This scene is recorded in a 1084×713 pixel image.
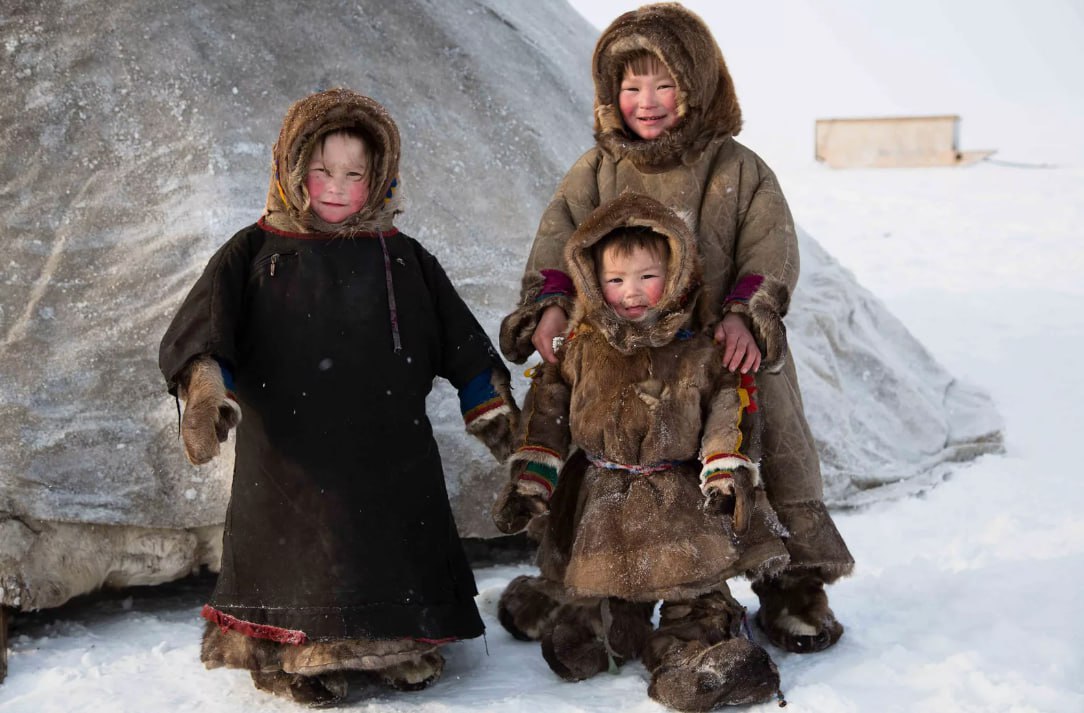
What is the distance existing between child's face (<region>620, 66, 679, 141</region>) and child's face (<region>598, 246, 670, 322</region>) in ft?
1.03

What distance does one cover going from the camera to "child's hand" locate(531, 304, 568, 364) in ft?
8.46

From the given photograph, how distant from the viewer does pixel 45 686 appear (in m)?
2.48

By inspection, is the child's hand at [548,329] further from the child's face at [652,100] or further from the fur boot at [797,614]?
the fur boot at [797,614]

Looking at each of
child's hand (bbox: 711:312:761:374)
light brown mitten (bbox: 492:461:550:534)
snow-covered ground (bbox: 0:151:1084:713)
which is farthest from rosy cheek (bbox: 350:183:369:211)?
snow-covered ground (bbox: 0:151:1084:713)

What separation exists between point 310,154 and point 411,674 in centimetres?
109

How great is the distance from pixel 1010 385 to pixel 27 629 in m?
4.07

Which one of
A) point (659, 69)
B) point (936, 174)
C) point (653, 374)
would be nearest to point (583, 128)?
point (659, 69)

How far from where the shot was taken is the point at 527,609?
274cm

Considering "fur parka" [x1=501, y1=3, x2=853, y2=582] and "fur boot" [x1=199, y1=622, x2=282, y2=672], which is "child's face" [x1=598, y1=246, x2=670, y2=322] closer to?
"fur parka" [x1=501, y1=3, x2=853, y2=582]

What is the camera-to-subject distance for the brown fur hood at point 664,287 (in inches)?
94.2

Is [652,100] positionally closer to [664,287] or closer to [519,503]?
[664,287]

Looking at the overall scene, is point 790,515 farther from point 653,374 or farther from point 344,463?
point 344,463

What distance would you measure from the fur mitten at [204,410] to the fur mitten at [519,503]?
56 centimetres

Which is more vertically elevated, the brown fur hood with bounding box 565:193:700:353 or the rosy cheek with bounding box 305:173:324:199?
the rosy cheek with bounding box 305:173:324:199
